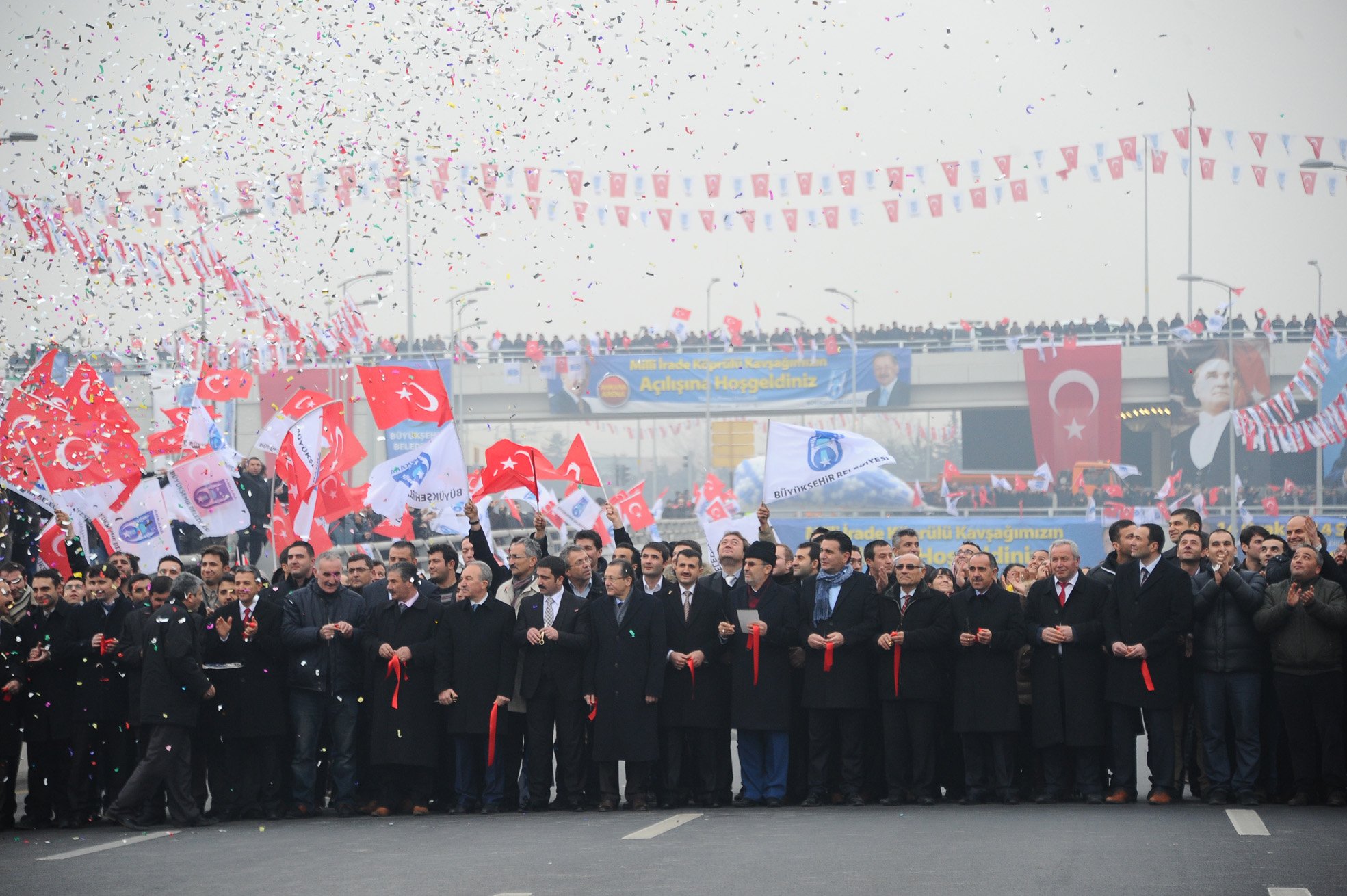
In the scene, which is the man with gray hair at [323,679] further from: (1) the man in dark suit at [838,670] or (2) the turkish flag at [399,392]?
(2) the turkish flag at [399,392]

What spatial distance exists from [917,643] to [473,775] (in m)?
3.12

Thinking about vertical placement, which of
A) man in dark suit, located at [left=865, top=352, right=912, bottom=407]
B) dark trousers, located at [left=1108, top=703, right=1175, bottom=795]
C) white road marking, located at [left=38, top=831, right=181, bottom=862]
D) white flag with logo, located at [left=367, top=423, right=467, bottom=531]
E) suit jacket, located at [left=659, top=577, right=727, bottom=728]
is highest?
man in dark suit, located at [left=865, top=352, right=912, bottom=407]

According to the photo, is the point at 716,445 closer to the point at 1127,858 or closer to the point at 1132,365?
the point at 1132,365

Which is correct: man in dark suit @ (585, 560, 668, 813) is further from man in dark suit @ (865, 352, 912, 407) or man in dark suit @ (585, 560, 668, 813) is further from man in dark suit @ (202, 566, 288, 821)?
man in dark suit @ (865, 352, 912, 407)

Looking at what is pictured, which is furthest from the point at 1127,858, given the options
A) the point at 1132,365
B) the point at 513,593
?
the point at 1132,365

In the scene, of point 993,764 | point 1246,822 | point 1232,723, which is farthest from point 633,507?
point 1246,822

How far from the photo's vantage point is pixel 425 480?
16188 mm

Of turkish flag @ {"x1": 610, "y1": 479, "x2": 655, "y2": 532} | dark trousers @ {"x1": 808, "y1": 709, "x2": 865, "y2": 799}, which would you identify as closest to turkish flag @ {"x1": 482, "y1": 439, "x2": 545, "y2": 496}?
dark trousers @ {"x1": 808, "y1": 709, "x2": 865, "y2": 799}

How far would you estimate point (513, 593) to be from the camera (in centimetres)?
1234

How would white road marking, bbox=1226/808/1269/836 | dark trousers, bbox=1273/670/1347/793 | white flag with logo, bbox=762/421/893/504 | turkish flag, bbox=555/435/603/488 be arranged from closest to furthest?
white road marking, bbox=1226/808/1269/836
dark trousers, bbox=1273/670/1347/793
white flag with logo, bbox=762/421/893/504
turkish flag, bbox=555/435/603/488

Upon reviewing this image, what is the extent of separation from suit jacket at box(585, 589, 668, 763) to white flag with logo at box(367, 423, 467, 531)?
175 inches

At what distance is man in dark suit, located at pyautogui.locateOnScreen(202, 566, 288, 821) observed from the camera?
37.6 feet

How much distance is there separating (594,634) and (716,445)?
151ft

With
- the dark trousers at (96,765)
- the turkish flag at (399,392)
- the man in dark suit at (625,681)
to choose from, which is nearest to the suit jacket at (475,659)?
the man in dark suit at (625,681)
